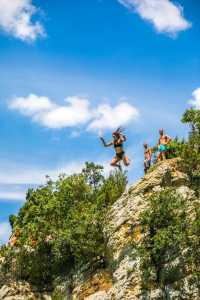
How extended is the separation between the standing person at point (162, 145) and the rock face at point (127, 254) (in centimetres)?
127

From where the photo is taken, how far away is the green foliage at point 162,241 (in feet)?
80.2

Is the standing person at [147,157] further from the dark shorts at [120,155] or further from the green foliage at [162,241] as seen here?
the green foliage at [162,241]

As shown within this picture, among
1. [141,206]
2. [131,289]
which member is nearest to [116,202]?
[141,206]

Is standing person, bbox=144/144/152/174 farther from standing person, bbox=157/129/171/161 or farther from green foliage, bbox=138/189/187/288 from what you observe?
green foliage, bbox=138/189/187/288

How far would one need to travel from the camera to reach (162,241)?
79.5 ft

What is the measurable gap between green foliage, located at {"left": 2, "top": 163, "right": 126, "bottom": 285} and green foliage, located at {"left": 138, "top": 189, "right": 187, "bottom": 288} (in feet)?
17.6

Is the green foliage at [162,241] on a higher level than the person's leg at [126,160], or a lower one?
lower

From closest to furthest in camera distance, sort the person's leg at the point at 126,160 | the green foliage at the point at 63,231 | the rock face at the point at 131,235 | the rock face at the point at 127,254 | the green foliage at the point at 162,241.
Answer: the green foliage at the point at 162,241 → the rock face at the point at 131,235 → the rock face at the point at 127,254 → the green foliage at the point at 63,231 → the person's leg at the point at 126,160

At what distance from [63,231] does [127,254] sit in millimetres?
5604

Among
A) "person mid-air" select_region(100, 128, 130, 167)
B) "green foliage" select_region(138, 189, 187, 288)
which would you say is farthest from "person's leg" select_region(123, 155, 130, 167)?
"green foliage" select_region(138, 189, 187, 288)

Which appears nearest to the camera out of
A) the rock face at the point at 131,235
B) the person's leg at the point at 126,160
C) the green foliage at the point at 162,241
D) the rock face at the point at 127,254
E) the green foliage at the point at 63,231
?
the green foliage at the point at 162,241

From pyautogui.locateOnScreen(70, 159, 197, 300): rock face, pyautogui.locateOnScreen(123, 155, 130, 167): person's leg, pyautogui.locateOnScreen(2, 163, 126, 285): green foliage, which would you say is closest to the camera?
pyautogui.locateOnScreen(70, 159, 197, 300): rock face

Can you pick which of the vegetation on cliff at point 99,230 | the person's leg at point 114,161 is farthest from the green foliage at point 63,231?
the person's leg at point 114,161

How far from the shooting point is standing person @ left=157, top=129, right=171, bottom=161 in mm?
32250
